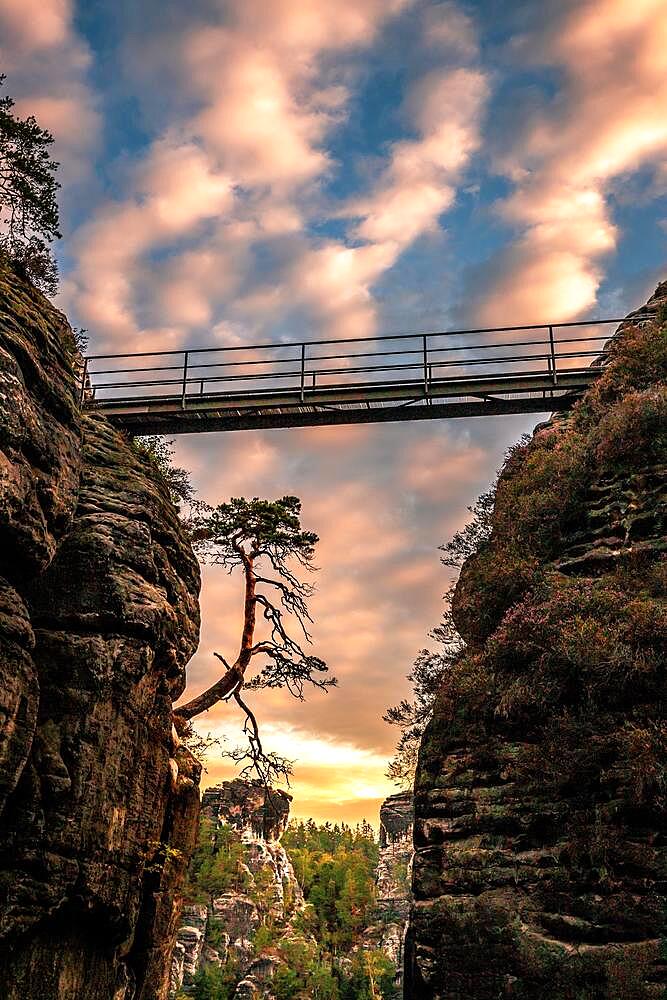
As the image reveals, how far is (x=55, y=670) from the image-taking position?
16344mm

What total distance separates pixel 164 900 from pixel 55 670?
6.79 metres

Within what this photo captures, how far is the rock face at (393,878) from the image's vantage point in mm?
76875

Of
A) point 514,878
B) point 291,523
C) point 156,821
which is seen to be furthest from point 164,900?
point 291,523

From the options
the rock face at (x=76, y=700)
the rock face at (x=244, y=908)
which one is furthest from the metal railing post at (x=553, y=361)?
the rock face at (x=244, y=908)

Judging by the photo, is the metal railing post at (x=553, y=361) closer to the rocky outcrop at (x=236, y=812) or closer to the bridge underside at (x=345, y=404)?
the bridge underside at (x=345, y=404)

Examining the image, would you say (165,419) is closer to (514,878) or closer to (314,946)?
(514,878)

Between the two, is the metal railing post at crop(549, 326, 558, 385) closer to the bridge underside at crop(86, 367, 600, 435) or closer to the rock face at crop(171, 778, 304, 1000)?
the bridge underside at crop(86, 367, 600, 435)

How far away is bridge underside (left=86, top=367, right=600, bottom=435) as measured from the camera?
23312 mm

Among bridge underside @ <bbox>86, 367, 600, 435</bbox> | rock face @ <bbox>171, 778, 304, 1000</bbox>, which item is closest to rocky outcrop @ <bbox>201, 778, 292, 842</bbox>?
rock face @ <bbox>171, 778, 304, 1000</bbox>

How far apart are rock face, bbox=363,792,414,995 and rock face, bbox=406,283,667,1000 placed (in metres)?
63.5

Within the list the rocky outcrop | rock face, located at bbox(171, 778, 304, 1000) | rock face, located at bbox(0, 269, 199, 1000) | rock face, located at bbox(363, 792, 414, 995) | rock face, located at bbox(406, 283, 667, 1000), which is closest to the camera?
rock face, located at bbox(406, 283, 667, 1000)

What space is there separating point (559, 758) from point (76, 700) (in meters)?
9.55

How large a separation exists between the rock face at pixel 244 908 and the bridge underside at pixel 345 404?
43.4m

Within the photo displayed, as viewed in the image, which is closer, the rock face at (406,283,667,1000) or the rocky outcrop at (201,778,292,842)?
the rock face at (406,283,667,1000)
